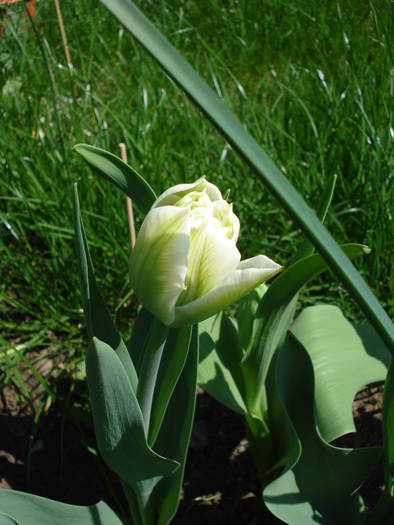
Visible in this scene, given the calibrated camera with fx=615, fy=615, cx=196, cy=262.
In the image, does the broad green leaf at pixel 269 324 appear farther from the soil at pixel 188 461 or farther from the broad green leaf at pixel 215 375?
the soil at pixel 188 461

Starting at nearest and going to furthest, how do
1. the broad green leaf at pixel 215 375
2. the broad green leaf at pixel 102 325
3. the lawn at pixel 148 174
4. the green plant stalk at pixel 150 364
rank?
the green plant stalk at pixel 150 364 → the broad green leaf at pixel 102 325 → the broad green leaf at pixel 215 375 → the lawn at pixel 148 174

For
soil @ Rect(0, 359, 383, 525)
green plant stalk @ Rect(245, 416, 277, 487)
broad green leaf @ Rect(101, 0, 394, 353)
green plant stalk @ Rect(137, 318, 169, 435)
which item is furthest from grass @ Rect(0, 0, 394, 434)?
broad green leaf @ Rect(101, 0, 394, 353)

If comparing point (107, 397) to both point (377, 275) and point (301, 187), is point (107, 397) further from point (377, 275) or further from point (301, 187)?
point (301, 187)

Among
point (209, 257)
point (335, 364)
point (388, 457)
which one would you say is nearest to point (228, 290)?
point (209, 257)

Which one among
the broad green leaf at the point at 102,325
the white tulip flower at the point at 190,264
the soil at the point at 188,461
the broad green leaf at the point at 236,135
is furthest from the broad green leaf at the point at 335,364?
the broad green leaf at the point at 236,135

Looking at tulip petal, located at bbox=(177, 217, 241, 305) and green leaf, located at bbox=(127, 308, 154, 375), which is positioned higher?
tulip petal, located at bbox=(177, 217, 241, 305)

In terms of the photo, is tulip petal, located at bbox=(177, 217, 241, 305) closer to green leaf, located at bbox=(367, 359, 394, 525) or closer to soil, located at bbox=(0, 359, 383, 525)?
green leaf, located at bbox=(367, 359, 394, 525)

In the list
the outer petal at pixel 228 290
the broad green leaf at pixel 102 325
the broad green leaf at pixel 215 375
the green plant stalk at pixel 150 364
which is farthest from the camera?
the broad green leaf at pixel 215 375
